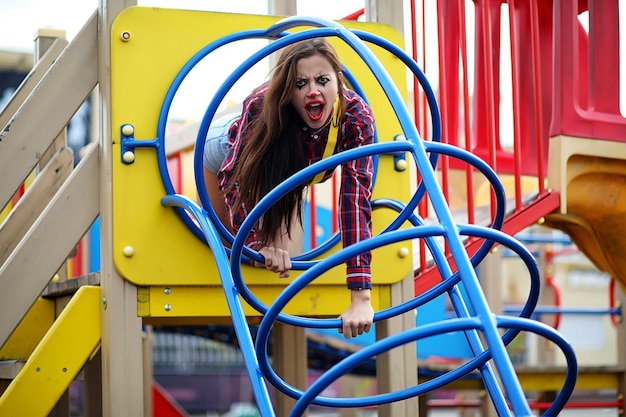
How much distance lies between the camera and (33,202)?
3.55 m

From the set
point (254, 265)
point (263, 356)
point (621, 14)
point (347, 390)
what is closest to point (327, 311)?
point (254, 265)

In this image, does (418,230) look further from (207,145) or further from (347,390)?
(347,390)

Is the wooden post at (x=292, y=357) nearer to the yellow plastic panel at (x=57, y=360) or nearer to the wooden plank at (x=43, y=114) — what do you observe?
the yellow plastic panel at (x=57, y=360)

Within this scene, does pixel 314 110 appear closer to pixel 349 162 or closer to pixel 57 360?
pixel 349 162

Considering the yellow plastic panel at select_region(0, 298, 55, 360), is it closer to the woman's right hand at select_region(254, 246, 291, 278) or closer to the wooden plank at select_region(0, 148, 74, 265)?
the wooden plank at select_region(0, 148, 74, 265)

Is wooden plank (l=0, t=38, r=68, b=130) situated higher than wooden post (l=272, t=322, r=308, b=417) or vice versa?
wooden plank (l=0, t=38, r=68, b=130)

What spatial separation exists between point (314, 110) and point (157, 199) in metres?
0.54

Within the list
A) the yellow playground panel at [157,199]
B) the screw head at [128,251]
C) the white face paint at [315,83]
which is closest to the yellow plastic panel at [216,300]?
the yellow playground panel at [157,199]

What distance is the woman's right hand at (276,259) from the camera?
7.72ft

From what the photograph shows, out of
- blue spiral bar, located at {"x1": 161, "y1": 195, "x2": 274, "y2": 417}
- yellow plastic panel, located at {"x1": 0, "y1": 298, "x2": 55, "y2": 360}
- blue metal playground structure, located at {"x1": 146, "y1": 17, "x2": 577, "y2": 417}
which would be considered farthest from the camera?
yellow plastic panel, located at {"x1": 0, "y1": 298, "x2": 55, "y2": 360}

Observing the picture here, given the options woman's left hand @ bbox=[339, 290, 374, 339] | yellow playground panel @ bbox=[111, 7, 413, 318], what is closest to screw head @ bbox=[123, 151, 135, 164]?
yellow playground panel @ bbox=[111, 7, 413, 318]

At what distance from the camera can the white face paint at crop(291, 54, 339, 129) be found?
2248mm

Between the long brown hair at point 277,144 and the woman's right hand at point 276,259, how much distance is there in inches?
1.4

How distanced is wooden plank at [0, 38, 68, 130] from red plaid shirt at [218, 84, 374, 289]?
1461mm
